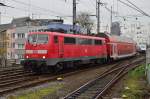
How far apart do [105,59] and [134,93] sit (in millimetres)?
24382

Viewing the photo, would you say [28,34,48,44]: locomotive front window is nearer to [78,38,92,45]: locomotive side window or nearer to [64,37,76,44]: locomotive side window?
[64,37,76,44]: locomotive side window

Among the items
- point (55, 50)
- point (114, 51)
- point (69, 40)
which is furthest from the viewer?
point (114, 51)

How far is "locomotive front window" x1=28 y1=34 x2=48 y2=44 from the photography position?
2555 cm

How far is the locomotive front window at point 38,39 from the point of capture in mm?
25547

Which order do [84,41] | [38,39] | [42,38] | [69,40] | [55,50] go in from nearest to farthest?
[55,50], [42,38], [38,39], [69,40], [84,41]

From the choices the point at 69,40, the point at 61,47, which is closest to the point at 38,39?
the point at 61,47

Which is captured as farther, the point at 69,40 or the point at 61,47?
the point at 69,40

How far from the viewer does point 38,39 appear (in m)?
25.9

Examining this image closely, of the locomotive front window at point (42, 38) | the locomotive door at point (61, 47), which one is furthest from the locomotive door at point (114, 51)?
the locomotive front window at point (42, 38)

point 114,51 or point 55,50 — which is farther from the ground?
point 55,50

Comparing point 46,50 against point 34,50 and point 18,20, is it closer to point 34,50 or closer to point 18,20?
point 34,50

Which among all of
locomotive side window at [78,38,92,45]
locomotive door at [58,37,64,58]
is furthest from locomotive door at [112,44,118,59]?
locomotive door at [58,37,64,58]

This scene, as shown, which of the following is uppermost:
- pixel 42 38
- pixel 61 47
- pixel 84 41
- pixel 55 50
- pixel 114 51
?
pixel 42 38

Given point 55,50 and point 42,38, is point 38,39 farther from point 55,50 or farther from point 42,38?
point 55,50
